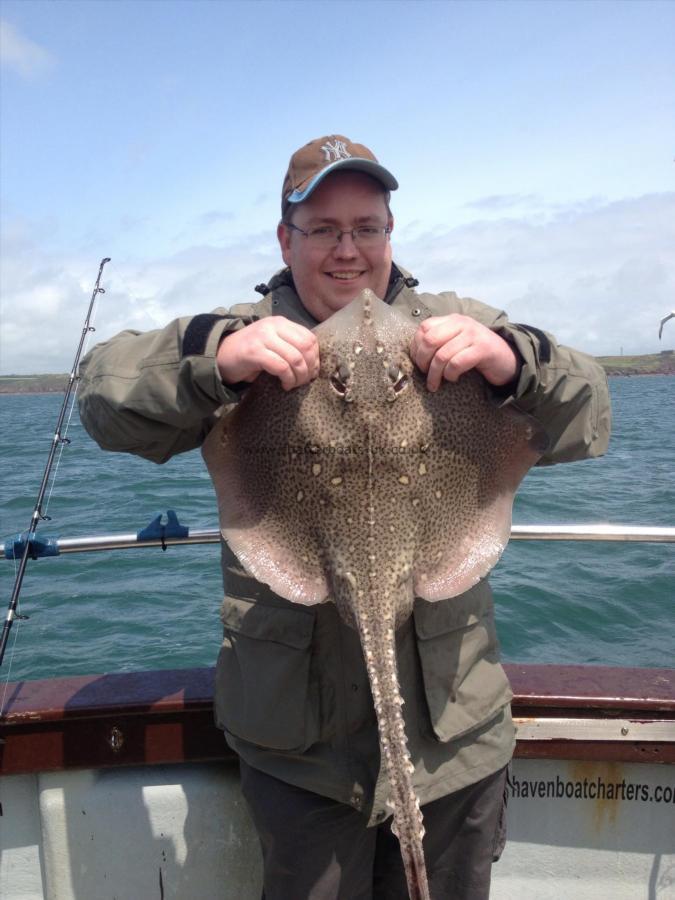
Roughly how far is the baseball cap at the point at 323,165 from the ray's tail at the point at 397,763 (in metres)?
1.61

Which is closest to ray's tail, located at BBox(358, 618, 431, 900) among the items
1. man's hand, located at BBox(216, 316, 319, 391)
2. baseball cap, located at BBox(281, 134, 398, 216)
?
man's hand, located at BBox(216, 316, 319, 391)

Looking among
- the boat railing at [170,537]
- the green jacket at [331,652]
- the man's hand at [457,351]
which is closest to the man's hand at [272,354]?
the green jacket at [331,652]

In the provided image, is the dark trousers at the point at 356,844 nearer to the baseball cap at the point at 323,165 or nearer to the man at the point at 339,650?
the man at the point at 339,650

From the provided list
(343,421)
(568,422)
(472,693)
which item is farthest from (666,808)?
(343,421)

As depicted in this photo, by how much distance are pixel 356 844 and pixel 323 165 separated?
8.05ft

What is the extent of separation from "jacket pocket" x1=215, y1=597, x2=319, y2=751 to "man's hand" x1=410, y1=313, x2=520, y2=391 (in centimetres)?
94

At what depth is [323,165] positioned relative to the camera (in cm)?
274

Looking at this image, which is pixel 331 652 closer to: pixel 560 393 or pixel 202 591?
pixel 560 393

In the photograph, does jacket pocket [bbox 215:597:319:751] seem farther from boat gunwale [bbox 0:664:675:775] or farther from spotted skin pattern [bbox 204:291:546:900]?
boat gunwale [bbox 0:664:675:775]

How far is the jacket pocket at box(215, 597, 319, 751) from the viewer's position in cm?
249

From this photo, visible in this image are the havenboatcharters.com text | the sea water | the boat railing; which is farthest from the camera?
the sea water

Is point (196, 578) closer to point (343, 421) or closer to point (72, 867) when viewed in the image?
point (72, 867)

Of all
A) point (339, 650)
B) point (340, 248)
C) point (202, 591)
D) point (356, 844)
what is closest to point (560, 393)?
point (340, 248)

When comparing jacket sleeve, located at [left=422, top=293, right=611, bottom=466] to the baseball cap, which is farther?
the baseball cap
